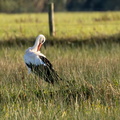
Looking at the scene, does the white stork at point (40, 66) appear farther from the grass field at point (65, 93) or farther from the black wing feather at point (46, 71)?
the grass field at point (65, 93)

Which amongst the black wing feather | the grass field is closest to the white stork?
the black wing feather

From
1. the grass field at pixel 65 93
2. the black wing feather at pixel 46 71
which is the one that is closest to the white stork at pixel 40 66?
the black wing feather at pixel 46 71

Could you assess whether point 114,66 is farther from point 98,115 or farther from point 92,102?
point 98,115

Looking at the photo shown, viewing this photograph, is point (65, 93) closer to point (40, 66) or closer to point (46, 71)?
point (46, 71)

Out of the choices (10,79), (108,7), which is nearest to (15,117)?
(10,79)

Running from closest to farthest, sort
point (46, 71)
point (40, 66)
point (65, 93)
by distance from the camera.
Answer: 1. point (65, 93)
2. point (46, 71)
3. point (40, 66)

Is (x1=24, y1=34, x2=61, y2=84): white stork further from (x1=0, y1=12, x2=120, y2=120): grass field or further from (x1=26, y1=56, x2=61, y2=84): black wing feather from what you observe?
(x1=0, y1=12, x2=120, y2=120): grass field

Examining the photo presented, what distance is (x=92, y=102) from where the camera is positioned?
6.80 meters

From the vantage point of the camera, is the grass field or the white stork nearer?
the grass field

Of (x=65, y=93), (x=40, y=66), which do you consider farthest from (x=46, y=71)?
(x=65, y=93)

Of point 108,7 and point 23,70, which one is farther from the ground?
point 23,70

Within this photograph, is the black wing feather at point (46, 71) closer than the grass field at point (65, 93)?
No

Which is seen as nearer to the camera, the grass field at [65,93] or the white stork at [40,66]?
the grass field at [65,93]

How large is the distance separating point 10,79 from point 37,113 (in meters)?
2.27
